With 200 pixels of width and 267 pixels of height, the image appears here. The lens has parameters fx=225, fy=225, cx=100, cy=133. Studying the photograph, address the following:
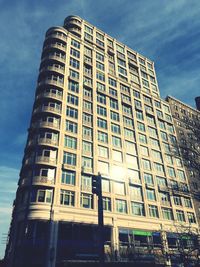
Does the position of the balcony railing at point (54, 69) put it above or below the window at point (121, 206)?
above

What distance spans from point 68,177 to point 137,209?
12867 millimetres

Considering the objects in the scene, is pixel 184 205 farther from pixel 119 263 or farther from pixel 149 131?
pixel 119 263

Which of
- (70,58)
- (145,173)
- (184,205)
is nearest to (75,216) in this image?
(145,173)

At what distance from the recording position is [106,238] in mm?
31422

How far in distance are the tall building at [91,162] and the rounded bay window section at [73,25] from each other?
0.79 ft

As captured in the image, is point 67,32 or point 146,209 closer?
point 146,209

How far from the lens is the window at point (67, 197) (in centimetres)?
3055

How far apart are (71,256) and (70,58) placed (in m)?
35.3

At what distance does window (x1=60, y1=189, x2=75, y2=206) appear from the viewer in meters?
30.6

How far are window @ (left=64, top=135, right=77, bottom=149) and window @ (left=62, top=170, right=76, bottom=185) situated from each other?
4.33m

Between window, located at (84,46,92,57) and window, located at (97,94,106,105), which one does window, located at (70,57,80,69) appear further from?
window, located at (97,94,106,105)

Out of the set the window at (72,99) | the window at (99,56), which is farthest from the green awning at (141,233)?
the window at (99,56)

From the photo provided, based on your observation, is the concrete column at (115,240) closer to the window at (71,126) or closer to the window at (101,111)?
the window at (71,126)

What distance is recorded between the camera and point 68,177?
3272cm
